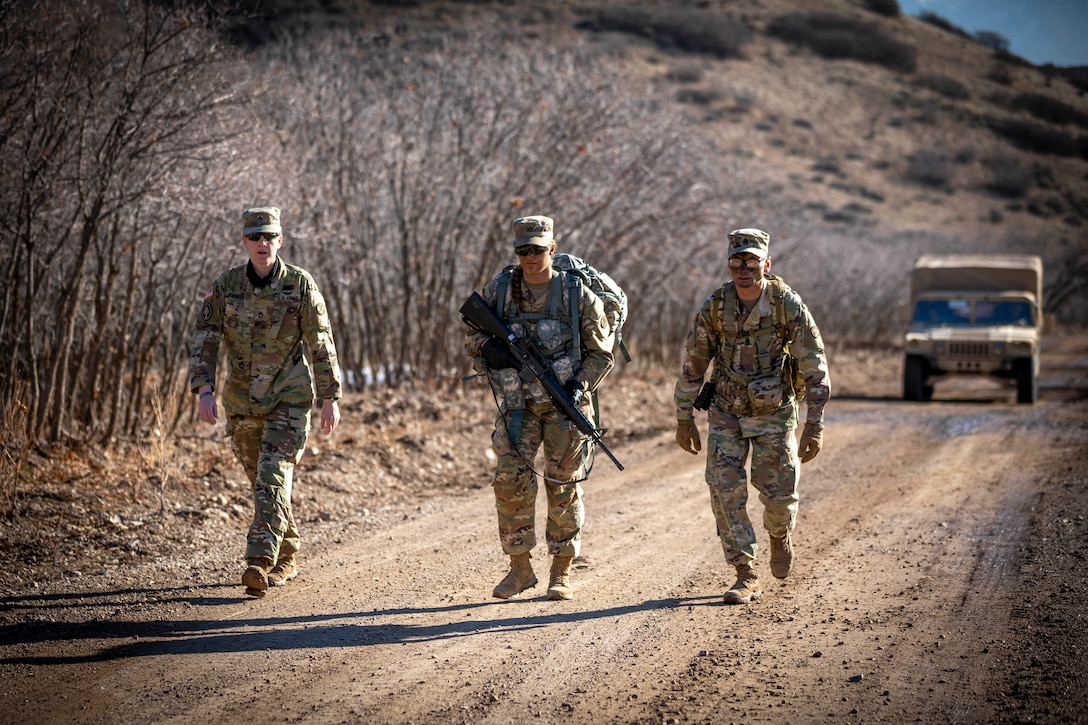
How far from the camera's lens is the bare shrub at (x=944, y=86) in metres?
57.9

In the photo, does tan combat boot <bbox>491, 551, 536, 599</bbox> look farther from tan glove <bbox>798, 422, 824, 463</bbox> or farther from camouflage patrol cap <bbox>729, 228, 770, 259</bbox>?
camouflage patrol cap <bbox>729, 228, 770, 259</bbox>

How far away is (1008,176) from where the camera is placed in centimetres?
5016

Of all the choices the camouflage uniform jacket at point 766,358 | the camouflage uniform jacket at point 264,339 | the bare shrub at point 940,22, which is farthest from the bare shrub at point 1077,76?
the bare shrub at point 940,22

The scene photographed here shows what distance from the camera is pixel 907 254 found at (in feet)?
111

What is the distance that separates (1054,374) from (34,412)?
21.3 m

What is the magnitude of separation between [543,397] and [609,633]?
114cm

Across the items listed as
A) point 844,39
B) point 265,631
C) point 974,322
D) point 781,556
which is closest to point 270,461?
point 265,631

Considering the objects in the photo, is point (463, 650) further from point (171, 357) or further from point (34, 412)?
point (171, 357)

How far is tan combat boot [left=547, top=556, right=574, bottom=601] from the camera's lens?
5.00m

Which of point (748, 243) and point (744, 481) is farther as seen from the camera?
point (744, 481)

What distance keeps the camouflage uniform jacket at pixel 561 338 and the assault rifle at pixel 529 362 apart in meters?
0.05

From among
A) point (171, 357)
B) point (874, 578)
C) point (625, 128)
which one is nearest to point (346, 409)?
point (171, 357)

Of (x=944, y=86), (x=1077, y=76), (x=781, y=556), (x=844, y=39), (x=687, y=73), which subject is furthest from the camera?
(x=844, y=39)

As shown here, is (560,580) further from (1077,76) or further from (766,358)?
(1077,76)
